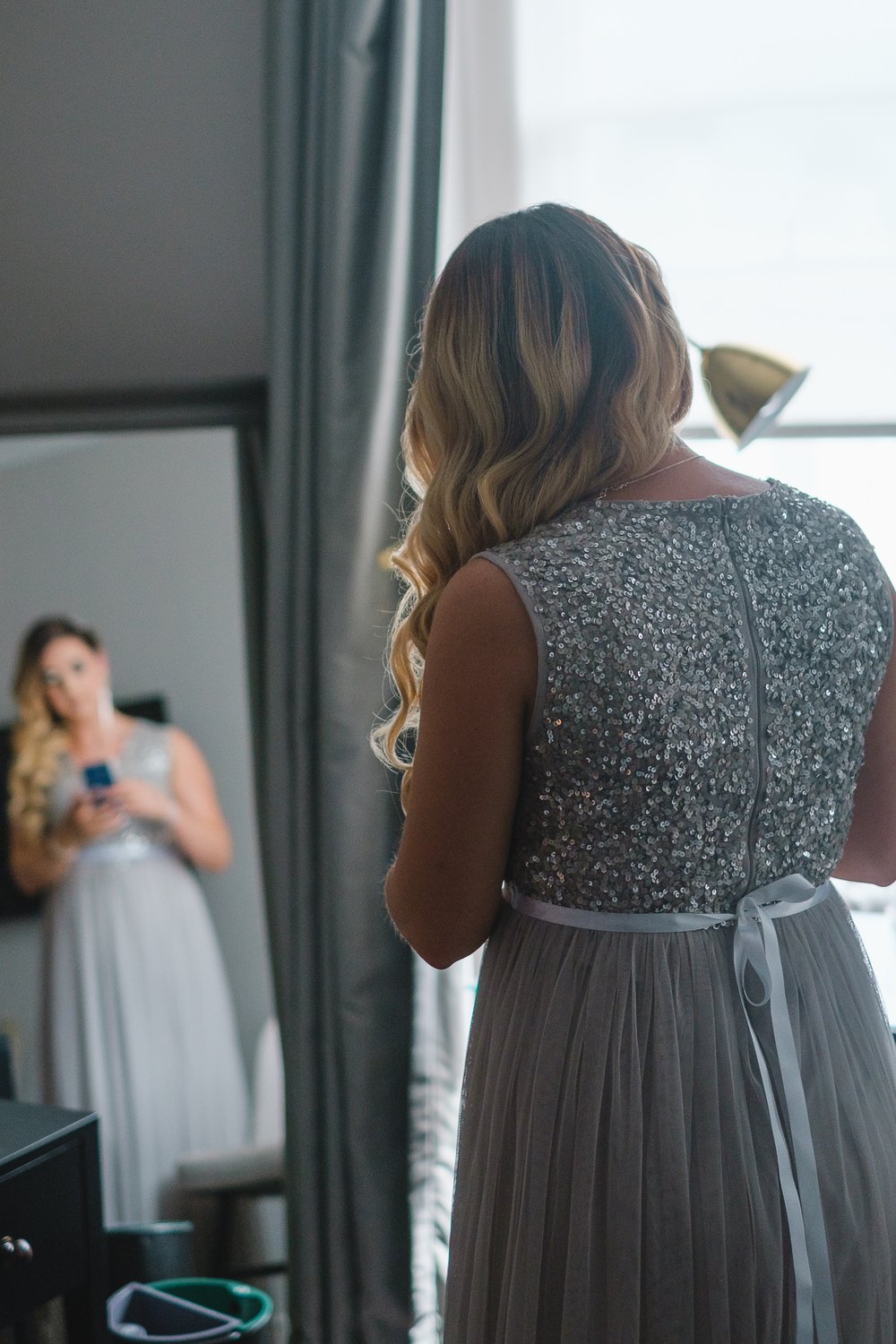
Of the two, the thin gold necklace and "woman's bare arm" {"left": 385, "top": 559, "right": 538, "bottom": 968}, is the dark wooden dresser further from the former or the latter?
the thin gold necklace

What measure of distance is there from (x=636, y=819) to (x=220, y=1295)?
121cm

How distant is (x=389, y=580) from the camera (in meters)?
1.76

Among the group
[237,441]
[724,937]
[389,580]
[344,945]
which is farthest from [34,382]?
[724,937]

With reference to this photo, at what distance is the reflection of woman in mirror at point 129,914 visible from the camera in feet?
6.31

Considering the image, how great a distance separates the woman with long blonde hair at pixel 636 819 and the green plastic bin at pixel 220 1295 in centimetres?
81

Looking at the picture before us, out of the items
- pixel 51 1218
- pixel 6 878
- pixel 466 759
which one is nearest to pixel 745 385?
pixel 466 759

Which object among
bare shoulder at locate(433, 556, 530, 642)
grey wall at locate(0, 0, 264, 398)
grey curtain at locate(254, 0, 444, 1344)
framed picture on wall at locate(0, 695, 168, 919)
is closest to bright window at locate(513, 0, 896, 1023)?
grey curtain at locate(254, 0, 444, 1344)

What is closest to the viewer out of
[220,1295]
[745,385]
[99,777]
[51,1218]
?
[745,385]

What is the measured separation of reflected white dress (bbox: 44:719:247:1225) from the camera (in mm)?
1926

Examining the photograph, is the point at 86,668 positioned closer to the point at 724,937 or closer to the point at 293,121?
the point at 293,121

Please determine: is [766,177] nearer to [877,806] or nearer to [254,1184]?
[877,806]

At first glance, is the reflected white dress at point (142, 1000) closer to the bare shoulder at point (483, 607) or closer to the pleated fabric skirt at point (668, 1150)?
the pleated fabric skirt at point (668, 1150)

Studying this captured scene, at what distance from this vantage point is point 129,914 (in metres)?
1.93

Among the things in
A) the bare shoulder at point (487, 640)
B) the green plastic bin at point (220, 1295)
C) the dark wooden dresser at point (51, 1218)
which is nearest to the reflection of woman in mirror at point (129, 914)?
the green plastic bin at point (220, 1295)
